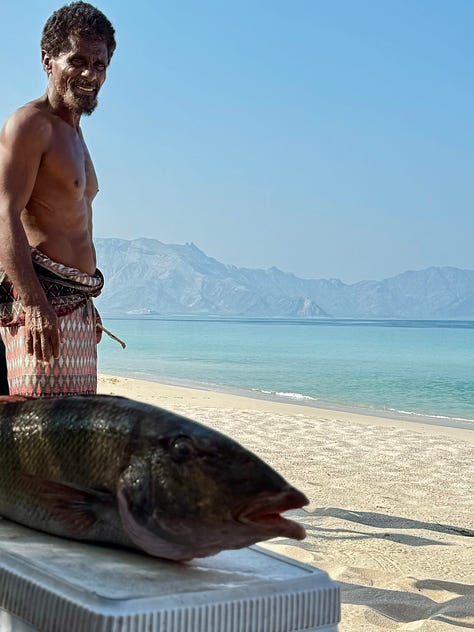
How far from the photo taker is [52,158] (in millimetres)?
3041

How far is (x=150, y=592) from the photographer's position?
156cm

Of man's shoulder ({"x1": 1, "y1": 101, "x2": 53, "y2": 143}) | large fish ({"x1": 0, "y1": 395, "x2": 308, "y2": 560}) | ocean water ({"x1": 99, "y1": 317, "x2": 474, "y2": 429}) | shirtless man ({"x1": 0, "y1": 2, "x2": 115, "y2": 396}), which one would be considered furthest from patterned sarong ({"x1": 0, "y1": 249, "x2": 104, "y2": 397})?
ocean water ({"x1": 99, "y1": 317, "x2": 474, "y2": 429})

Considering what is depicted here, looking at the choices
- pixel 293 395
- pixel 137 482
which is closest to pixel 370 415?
pixel 293 395

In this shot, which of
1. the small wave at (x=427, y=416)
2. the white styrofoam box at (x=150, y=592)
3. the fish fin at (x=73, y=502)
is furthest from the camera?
the small wave at (x=427, y=416)

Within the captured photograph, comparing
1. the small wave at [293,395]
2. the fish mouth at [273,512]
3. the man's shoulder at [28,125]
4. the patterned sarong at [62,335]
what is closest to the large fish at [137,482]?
the fish mouth at [273,512]

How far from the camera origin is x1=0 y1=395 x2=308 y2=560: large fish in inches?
65.2

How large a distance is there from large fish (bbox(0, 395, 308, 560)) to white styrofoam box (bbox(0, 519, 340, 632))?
0.06 m

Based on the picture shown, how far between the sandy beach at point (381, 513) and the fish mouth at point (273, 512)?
6.16 feet

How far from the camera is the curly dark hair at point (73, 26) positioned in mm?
2982

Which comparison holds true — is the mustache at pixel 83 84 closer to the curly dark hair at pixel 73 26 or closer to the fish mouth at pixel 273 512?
the curly dark hair at pixel 73 26

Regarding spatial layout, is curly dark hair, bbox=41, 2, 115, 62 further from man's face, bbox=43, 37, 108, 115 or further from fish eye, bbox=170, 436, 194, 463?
fish eye, bbox=170, 436, 194, 463

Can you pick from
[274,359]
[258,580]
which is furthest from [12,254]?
[274,359]

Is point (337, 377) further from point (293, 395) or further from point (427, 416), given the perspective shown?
point (427, 416)

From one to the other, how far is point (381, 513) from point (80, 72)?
4.10 metres
